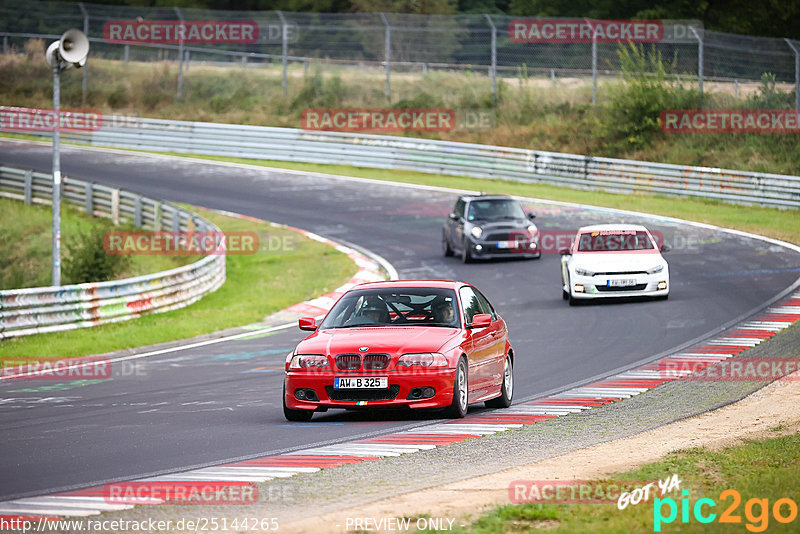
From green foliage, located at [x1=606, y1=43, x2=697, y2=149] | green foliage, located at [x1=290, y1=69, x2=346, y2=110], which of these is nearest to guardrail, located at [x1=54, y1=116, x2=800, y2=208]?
Result: green foliage, located at [x1=606, y1=43, x2=697, y2=149]

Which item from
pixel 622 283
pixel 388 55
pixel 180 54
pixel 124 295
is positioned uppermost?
pixel 180 54

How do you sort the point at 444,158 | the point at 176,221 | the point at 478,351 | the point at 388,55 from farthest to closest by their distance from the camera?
the point at 388,55, the point at 444,158, the point at 176,221, the point at 478,351

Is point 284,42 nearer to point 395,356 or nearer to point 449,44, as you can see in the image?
point 449,44

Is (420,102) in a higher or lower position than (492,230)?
higher

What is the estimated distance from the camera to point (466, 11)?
7350cm

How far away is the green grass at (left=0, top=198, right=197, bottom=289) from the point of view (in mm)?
29547

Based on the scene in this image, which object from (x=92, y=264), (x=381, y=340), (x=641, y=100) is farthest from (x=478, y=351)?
(x=641, y=100)

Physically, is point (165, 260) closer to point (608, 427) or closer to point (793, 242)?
point (793, 242)

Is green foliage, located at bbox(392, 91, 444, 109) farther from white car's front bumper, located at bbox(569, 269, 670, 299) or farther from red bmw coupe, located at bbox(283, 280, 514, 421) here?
red bmw coupe, located at bbox(283, 280, 514, 421)

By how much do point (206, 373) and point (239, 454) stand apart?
6224 millimetres

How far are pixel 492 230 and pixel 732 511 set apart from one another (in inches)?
800

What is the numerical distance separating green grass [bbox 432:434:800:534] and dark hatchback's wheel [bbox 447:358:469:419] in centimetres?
261

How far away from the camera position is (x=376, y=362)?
11258 millimetres

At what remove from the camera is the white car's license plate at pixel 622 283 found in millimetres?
21344
